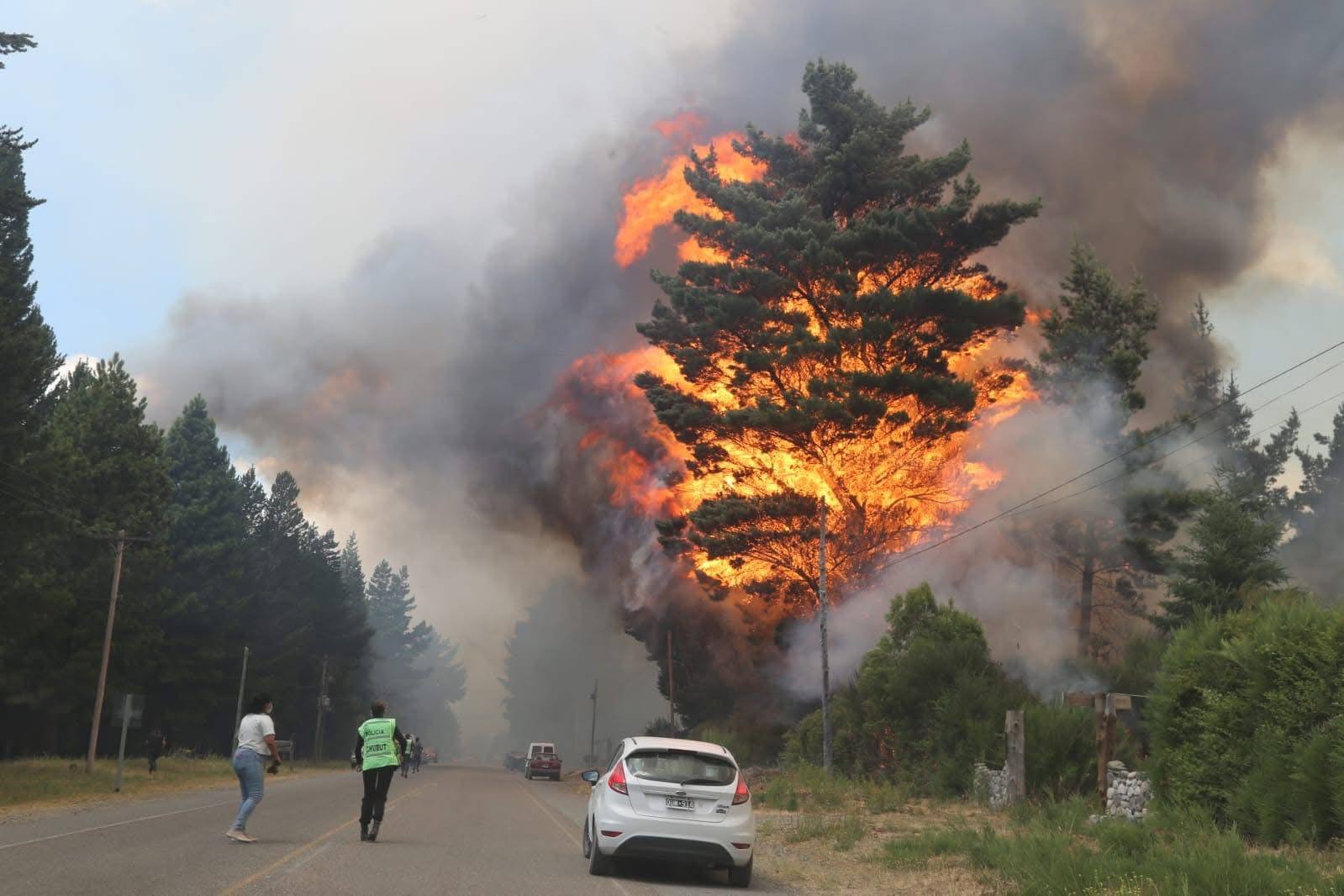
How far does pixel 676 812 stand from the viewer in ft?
44.0

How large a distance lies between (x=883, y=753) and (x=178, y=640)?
4652 cm

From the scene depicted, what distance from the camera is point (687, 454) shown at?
186 ft

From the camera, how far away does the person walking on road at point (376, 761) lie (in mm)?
16078

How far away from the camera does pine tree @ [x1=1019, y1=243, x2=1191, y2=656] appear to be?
50250 mm

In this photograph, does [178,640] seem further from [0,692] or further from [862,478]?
[862,478]

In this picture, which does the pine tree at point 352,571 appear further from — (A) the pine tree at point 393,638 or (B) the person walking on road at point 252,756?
(B) the person walking on road at point 252,756

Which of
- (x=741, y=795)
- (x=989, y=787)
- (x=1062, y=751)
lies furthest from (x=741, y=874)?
(x=989, y=787)

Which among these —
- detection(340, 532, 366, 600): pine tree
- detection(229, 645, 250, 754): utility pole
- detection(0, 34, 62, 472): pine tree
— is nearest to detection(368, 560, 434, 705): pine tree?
detection(340, 532, 366, 600): pine tree

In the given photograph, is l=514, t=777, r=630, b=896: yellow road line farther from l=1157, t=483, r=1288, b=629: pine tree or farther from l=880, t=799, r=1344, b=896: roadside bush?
l=1157, t=483, r=1288, b=629: pine tree

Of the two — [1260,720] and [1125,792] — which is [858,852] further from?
[1260,720]

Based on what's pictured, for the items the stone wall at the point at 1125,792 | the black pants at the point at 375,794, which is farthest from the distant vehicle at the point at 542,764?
the black pants at the point at 375,794

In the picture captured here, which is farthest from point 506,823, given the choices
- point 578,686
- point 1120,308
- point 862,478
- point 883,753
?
point 578,686

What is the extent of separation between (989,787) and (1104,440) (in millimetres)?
31278

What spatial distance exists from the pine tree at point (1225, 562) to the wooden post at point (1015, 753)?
16.4m
